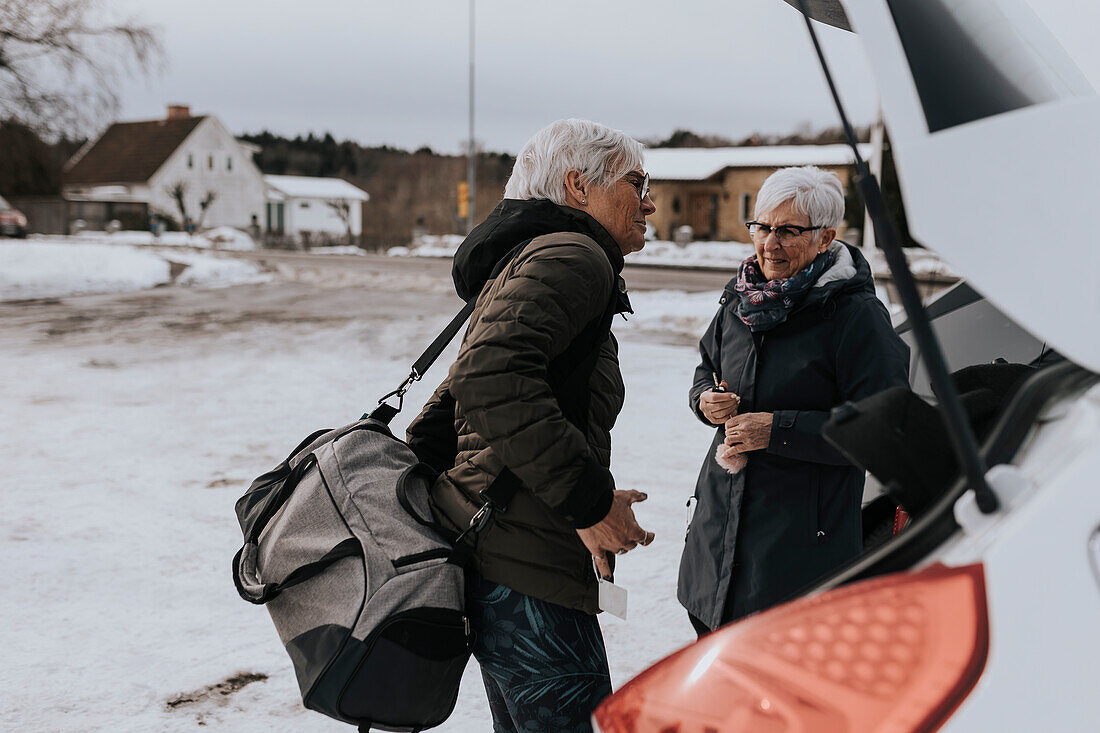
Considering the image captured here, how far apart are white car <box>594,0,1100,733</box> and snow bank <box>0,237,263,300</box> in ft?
59.4

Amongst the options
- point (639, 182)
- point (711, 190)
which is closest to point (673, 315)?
point (639, 182)

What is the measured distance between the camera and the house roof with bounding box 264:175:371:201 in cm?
7394

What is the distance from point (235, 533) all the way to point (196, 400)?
360cm

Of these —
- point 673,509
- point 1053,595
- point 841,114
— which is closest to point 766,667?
point 1053,595

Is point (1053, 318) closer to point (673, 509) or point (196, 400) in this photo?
point (673, 509)

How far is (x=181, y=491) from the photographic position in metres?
5.23

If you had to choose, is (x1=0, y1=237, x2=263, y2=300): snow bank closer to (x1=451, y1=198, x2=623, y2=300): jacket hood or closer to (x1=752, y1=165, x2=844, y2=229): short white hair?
(x1=752, y1=165, x2=844, y2=229): short white hair

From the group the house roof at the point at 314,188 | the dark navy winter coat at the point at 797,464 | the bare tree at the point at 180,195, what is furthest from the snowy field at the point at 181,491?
the house roof at the point at 314,188

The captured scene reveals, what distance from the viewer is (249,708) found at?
9.55 feet

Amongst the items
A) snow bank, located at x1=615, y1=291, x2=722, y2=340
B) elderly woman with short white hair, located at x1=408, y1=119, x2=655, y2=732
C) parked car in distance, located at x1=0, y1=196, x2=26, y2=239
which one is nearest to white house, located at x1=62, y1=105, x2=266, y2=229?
parked car in distance, located at x1=0, y1=196, x2=26, y2=239

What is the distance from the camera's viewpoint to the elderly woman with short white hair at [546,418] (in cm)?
154

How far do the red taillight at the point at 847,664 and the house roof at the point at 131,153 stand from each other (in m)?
67.0

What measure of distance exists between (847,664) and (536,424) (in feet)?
2.30

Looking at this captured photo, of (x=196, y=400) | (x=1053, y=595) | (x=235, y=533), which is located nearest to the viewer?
(x=1053, y=595)
